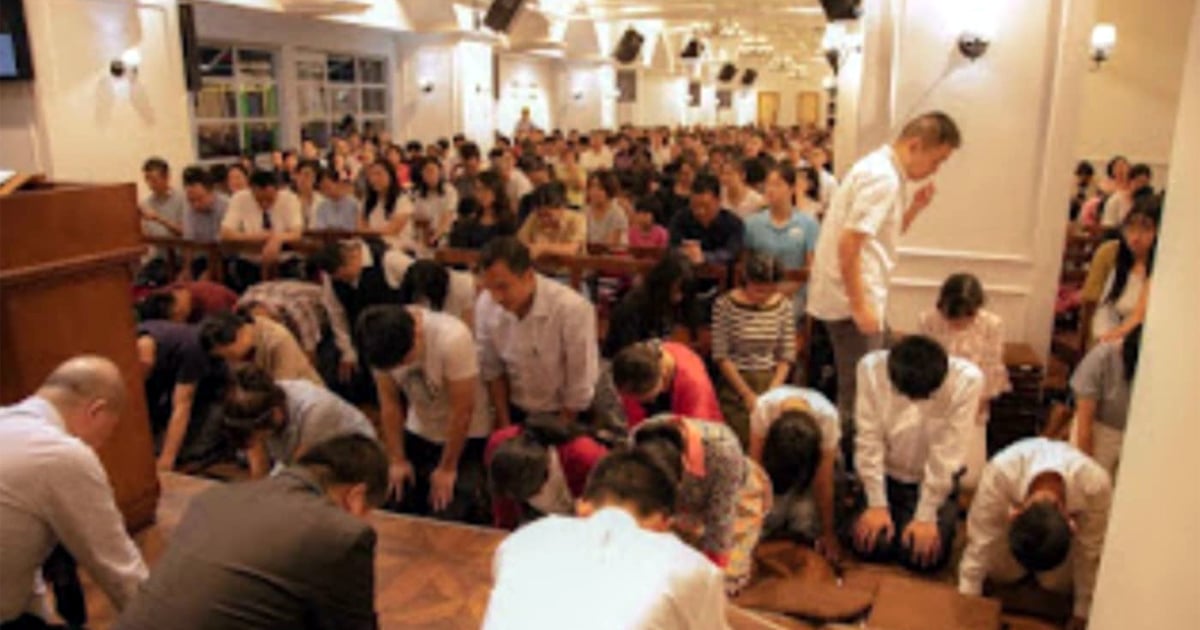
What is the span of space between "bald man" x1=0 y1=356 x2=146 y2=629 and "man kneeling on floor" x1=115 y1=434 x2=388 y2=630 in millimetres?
334

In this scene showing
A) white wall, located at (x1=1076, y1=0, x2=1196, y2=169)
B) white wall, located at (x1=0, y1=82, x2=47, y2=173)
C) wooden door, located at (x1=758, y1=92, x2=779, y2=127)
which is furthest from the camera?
wooden door, located at (x1=758, y1=92, x2=779, y2=127)

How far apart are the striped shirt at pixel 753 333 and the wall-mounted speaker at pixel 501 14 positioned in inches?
287

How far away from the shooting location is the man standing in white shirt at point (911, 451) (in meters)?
3.31

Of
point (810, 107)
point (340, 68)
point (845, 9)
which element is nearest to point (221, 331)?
point (845, 9)

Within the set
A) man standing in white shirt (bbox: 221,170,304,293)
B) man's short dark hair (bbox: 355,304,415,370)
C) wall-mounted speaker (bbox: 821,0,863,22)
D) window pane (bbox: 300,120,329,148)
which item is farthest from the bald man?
window pane (bbox: 300,120,329,148)

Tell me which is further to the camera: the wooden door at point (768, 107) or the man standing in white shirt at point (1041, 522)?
the wooden door at point (768, 107)

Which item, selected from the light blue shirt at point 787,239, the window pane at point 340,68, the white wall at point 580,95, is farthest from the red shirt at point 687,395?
the white wall at point 580,95

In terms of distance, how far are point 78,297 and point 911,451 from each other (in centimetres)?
298

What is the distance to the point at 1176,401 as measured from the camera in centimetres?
177

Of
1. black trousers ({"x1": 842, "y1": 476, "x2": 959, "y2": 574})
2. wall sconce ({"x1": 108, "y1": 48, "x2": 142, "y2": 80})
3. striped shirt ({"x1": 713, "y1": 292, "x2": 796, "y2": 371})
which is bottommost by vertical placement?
black trousers ({"x1": 842, "y1": 476, "x2": 959, "y2": 574})

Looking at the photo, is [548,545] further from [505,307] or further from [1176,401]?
[505,307]

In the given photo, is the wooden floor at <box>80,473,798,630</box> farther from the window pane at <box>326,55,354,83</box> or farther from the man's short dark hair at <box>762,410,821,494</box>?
the window pane at <box>326,55,354,83</box>

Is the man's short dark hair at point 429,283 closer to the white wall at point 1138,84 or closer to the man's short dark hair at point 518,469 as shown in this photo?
the man's short dark hair at point 518,469

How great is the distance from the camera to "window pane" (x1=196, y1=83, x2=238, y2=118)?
955 cm
